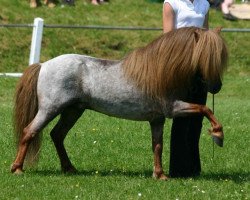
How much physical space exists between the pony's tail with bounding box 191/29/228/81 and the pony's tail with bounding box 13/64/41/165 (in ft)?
5.78

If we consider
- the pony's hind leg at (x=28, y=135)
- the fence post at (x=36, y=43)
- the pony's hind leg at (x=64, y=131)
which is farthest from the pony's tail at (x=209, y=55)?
the fence post at (x=36, y=43)

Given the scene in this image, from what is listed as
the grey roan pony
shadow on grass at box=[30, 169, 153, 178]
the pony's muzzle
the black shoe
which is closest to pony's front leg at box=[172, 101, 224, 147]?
the grey roan pony

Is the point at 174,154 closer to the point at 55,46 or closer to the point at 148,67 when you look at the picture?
the point at 148,67

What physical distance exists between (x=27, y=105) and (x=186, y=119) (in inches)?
67.8

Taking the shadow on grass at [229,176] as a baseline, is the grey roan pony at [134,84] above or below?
above

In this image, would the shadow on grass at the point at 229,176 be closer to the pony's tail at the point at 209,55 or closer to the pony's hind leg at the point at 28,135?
the pony's tail at the point at 209,55

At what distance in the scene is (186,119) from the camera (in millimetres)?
9344

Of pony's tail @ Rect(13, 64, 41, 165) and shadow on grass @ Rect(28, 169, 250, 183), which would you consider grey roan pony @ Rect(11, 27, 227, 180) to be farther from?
shadow on grass @ Rect(28, 169, 250, 183)

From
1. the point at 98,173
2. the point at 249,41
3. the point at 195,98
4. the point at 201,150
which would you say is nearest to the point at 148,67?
the point at 195,98

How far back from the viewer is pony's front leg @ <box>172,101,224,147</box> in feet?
29.2

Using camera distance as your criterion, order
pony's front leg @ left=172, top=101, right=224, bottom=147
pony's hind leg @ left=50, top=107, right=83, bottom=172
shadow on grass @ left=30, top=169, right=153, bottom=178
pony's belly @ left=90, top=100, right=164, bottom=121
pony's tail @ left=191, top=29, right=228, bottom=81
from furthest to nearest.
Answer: pony's hind leg @ left=50, top=107, right=83, bottom=172 → shadow on grass @ left=30, top=169, right=153, bottom=178 → pony's belly @ left=90, top=100, right=164, bottom=121 → pony's front leg @ left=172, top=101, right=224, bottom=147 → pony's tail @ left=191, top=29, right=228, bottom=81

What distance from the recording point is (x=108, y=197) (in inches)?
327

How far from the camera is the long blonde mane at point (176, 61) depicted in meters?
8.83

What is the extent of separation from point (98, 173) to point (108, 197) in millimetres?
1433
